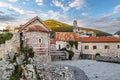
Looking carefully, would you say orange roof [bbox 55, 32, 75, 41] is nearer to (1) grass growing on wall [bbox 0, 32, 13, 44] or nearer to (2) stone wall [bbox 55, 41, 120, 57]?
(2) stone wall [bbox 55, 41, 120, 57]

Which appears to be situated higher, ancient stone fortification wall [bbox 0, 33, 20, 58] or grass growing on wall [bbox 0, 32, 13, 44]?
grass growing on wall [bbox 0, 32, 13, 44]

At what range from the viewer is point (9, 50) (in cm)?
2630

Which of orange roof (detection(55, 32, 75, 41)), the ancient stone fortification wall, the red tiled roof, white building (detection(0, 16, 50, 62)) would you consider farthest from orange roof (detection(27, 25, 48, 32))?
the red tiled roof

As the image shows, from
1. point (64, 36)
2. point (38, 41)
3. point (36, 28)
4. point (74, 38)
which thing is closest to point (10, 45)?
point (38, 41)

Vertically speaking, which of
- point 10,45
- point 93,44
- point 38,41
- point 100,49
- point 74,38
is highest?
point 74,38

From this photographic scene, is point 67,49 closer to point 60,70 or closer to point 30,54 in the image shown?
point 30,54

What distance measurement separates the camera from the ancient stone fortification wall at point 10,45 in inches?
1015

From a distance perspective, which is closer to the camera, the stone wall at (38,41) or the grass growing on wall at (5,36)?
the grass growing on wall at (5,36)

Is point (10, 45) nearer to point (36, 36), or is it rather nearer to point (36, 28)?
point (36, 36)

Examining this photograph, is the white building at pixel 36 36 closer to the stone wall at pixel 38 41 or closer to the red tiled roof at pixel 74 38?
the stone wall at pixel 38 41

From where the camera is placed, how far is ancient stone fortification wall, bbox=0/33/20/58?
25775mm

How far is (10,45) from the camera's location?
2678 centimetres

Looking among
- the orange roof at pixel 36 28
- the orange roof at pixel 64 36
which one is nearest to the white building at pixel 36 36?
the orange roof at pixel 36 28

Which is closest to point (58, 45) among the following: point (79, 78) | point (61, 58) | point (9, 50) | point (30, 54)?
point (61, 58)
